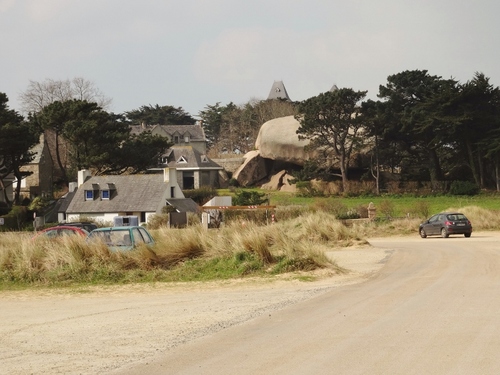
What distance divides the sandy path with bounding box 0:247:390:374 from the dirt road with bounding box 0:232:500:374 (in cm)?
3

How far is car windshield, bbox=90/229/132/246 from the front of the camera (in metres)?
23.5

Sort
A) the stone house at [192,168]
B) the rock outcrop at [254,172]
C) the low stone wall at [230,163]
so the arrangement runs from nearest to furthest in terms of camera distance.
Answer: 1. the rock outcrop at [254,172]
2. the stone house at [192,168]
3. the low stone wall at [230,163]

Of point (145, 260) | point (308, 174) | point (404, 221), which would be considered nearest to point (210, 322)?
point (145, 260)

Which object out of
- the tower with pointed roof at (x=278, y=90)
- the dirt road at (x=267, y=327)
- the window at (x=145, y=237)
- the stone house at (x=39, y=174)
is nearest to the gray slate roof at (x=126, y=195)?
the stone house at (x=39, y=174)

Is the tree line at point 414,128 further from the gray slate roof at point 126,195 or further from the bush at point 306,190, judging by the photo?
the gray slate roof at point 126,195

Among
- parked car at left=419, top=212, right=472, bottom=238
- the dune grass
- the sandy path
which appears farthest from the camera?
parked car at left=419, top=212, right=472, bottom=238

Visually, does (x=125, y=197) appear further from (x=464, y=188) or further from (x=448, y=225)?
(x=448, y=225)

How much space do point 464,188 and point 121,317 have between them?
5666 centimetres

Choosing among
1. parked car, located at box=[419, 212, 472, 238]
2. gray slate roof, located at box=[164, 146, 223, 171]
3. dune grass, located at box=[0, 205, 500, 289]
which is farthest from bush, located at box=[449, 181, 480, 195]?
dune grass, located at box=[0, 205, 500, 289]

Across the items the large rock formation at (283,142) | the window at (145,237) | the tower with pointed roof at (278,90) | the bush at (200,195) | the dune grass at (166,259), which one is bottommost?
the dune grass at (166,259)

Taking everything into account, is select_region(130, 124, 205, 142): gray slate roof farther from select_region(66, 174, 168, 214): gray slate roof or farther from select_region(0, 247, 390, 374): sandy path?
select_region(0, 247, 390, 374): sandy path

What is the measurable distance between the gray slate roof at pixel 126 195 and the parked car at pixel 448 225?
26.0 meters

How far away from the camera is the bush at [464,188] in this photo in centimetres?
6688

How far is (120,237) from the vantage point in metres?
23.9
